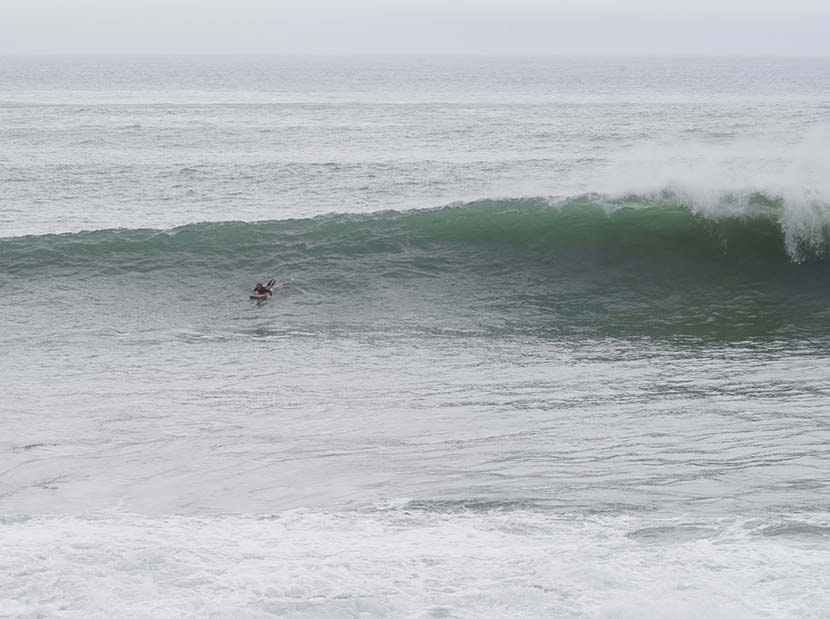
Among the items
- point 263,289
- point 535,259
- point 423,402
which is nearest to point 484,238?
point 535,259

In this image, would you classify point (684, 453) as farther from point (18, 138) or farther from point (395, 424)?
point (18, 138)

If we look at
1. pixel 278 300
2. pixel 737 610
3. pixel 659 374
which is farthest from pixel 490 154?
pixel 737 610

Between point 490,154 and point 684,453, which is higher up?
point 490,154

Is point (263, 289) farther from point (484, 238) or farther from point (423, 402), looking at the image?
point (423, 402)

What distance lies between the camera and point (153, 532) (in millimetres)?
8461

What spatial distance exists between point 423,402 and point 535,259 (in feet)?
24.4

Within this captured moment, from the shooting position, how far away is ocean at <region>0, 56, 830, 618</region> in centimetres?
759

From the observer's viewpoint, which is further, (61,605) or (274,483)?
(274,483)

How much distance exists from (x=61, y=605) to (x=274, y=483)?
2.89 meters

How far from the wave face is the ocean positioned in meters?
0.07

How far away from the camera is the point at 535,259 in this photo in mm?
19188

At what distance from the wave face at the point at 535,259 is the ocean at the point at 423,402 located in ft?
0.22

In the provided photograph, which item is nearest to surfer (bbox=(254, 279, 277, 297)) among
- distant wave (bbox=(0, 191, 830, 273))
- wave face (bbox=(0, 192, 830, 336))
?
wave face (bbox=(0, 192, 830, 336))

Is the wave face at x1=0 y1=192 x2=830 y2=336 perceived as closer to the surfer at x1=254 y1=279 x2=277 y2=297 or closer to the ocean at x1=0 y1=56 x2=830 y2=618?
the ocean at x1=0 y1=56 x2=830 y2=618
